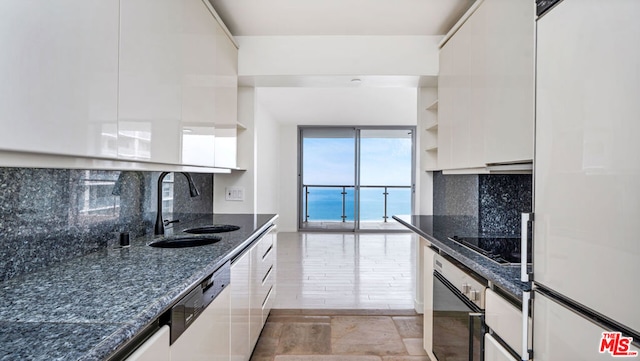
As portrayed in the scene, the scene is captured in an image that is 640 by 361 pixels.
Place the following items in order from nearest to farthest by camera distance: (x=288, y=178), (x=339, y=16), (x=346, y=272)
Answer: (x=339, y=16), (x=346, y=272), (x=288, y=178)

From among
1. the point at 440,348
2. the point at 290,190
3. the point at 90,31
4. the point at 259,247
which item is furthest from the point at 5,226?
the point at 290,190

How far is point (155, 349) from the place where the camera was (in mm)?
905

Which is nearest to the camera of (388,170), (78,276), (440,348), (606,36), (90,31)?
(606,36)

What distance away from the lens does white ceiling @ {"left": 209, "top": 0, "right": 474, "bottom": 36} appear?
2.21m

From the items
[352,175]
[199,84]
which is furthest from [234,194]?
[352,175]

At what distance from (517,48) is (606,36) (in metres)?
0.89

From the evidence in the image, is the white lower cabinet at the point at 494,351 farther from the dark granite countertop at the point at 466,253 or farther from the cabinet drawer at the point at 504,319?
the dark granite countertop at the point at 466,253

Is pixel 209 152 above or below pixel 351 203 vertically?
above

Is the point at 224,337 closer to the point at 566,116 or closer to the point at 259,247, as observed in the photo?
Result: the point at 259,247

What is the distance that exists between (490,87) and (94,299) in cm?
199

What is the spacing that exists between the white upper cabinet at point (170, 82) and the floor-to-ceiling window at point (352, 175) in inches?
206

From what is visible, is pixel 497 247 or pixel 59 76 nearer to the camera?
pixel 59 76

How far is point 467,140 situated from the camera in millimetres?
2068

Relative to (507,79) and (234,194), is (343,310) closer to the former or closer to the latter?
(234,194)
